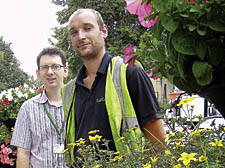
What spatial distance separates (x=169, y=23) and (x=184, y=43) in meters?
0.05

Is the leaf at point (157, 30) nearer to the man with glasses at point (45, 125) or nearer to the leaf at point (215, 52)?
the leaf at point (215, 52)

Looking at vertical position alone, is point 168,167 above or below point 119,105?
below

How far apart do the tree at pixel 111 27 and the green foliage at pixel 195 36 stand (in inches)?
662

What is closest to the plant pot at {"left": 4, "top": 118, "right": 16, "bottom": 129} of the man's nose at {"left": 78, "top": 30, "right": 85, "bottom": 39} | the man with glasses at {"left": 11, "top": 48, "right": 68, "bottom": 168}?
the man with glasses at {"left": 11, "top": 48, "right": 68, "bottom": 168}

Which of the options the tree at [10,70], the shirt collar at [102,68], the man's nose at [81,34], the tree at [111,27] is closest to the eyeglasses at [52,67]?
the shirt collar at [102,68]

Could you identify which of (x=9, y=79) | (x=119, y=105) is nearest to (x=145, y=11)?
(x=119, y=105)

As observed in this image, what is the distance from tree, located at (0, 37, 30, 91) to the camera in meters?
41.4

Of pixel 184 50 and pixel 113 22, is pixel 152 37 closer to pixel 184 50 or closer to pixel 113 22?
pixel 184 50

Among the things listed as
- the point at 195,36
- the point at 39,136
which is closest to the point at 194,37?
the point at 195,36

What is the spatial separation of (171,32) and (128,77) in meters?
1.45

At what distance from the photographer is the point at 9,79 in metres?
42.0

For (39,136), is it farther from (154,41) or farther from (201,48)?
(201,48)

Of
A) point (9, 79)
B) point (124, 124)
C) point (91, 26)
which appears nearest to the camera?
point (124, 124)

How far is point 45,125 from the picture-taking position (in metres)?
2.91
